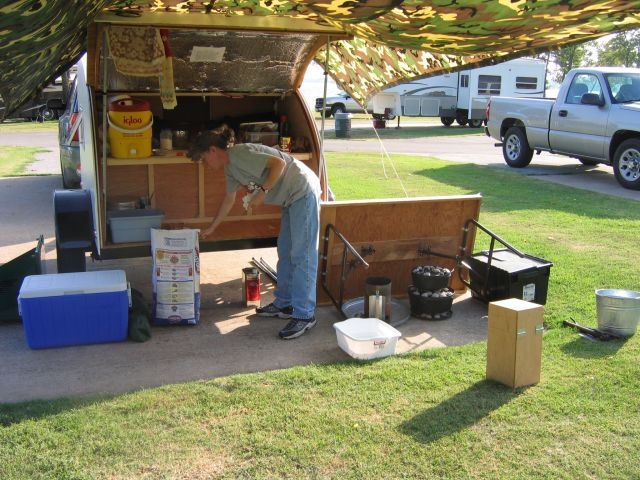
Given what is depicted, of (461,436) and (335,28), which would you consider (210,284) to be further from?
(461,436)

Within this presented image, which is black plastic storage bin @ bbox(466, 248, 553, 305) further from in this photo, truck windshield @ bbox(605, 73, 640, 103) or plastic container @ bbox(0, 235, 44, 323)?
truck windshield @ bbox(605, 73, 640, 103)

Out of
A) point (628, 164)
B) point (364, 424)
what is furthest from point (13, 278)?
point (628, 164)

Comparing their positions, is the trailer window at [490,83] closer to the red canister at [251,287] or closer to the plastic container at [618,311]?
the red canister at [251,287]

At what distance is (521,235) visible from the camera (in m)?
8.36

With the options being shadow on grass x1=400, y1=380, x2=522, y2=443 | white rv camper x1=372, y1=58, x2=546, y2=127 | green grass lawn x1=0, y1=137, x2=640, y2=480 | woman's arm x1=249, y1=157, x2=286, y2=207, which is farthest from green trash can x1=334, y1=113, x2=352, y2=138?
shadow on grass x1=400, y1=380, x2=522, y2=443

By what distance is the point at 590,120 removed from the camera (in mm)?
12500

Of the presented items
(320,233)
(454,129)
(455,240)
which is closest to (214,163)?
(320,233)

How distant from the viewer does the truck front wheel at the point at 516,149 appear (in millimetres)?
14617

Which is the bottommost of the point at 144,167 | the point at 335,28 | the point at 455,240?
the point at 455,240

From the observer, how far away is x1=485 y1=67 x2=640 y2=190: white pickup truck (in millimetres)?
11891

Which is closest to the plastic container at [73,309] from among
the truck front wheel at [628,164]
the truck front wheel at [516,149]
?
the truck front wheel at [628,164]

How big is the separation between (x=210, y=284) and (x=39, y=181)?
7723 millimetres

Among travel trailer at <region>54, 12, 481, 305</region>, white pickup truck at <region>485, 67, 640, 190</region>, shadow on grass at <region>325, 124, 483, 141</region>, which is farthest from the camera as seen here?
shadow on grass at <region>325, 124, 483, 141</region>

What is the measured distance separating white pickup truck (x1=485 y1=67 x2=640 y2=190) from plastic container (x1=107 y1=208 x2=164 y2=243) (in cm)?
894
